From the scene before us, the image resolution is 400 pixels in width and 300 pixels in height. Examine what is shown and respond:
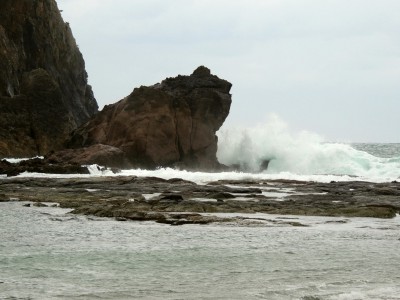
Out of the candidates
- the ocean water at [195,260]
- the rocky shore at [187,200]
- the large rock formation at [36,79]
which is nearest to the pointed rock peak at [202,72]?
the large rock formation at [36,79]

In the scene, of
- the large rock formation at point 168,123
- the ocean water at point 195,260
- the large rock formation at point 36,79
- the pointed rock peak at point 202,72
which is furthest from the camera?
the large rock formation at point 36,79

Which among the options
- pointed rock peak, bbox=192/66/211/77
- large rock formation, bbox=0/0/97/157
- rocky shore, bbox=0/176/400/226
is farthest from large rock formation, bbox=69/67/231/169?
rocky shore, bbox=0/176/400/226

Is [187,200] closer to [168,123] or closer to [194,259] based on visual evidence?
[194,259]

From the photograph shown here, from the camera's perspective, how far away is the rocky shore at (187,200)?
24.2 m

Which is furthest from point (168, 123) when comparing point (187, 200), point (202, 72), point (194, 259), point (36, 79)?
point (194, 259)

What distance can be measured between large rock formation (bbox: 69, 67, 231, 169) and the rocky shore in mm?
21207

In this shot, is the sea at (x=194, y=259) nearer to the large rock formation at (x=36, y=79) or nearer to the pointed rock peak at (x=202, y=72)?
the pointed rock peak at (x=202, y=72)

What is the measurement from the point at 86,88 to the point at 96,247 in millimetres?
93904

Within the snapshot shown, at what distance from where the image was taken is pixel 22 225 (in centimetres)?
2112

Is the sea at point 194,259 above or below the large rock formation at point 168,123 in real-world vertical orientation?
below

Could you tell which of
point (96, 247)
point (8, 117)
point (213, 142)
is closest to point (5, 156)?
point (8, 117)

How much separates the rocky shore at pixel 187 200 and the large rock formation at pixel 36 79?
3339 centimetres

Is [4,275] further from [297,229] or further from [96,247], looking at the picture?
[297,229]

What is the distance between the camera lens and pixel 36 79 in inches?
3068
